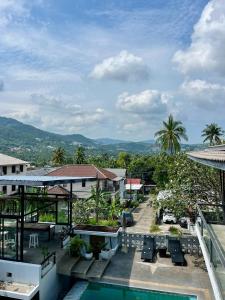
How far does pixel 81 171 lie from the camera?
1674 inches

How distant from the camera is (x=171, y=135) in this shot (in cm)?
5138

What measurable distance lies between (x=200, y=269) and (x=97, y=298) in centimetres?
615

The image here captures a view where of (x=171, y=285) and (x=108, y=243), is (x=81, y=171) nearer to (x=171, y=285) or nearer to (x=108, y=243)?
(x=108, y=243)

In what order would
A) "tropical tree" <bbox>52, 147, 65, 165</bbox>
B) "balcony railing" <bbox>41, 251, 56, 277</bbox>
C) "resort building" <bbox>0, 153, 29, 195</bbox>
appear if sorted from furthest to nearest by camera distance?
"tropical tree" <bbox>52, 147, 65, 165</bbox> < "resort building" <bbox>0, 153, 29, 195</bbox> < "balcony railing" <bbox>41, 251, 56, 277</bbox>

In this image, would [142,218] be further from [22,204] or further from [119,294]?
[22,204]

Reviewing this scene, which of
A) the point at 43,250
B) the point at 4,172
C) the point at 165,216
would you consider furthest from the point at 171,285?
the point at 4,172

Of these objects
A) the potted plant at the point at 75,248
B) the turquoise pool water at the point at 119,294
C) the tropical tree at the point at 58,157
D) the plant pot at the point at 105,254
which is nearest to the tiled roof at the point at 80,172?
the plant pot at the point at 105,254

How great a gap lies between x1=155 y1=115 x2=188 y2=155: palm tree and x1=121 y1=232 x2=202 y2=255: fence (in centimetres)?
3144

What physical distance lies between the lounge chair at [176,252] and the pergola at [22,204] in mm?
6492

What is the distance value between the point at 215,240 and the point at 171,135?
140 feet

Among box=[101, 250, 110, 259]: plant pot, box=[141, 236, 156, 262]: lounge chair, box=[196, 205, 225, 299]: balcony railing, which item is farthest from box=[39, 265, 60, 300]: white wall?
box=[196, 205, 225, 299]: balcony railing

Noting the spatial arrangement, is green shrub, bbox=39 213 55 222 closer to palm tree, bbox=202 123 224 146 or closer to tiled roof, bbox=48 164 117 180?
tiled roof, bbox=48 164 117 180

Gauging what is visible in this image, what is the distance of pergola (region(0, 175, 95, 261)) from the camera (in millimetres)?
13977

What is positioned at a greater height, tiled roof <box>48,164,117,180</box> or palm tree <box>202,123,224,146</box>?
palm tree <box>202,123,224,146</box>
